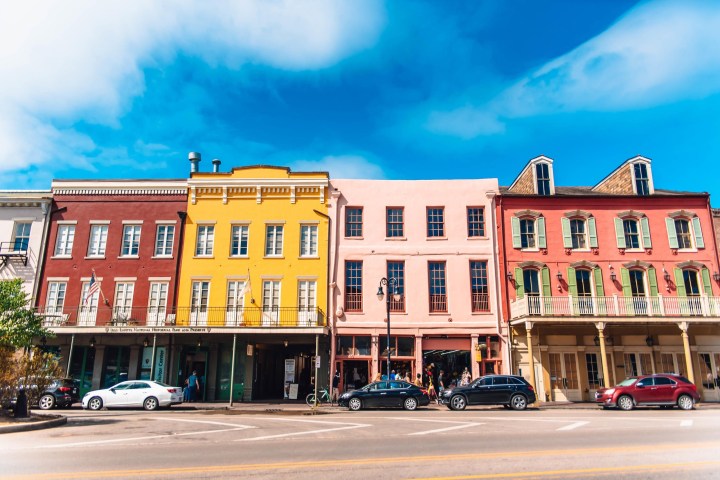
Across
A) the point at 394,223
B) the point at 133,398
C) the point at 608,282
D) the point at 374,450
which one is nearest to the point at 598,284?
the point at 608,282

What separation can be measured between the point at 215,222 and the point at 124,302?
6.18 meters

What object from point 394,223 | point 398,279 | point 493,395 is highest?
point 394,223

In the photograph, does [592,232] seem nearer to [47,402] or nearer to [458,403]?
[458,403]

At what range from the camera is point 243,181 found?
2850 centimetres

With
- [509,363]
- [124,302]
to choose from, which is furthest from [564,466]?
[124,302]

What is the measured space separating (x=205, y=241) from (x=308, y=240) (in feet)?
18.3

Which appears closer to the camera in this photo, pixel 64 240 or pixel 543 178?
pixel 64 240

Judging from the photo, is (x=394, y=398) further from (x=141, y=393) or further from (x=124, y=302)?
(x=124, y=302)

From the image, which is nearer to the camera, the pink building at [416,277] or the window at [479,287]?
the pink building at [416,277]

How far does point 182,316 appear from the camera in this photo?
26.5 metres

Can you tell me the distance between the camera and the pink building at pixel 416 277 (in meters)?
26.2

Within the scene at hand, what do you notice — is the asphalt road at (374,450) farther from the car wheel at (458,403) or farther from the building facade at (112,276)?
the building facade at (112,276)

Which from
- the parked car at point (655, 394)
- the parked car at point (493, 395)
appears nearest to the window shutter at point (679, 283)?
the parked car at point (655, 394)

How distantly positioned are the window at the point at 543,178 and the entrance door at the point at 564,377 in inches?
344
